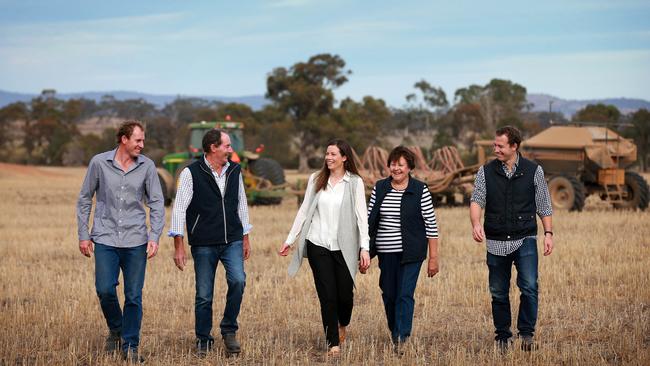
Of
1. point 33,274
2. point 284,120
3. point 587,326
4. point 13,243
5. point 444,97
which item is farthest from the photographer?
point 444,97

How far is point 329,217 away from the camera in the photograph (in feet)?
23.3

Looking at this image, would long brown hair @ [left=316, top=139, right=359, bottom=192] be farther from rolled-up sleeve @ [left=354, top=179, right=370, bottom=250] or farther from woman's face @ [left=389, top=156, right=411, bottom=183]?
woman's face @ [left=389, top=156, right=411, bottom=183]

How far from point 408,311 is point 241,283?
4.12 ft

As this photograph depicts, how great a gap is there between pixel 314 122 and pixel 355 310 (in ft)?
154

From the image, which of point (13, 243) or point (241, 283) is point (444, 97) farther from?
point (241, 283)

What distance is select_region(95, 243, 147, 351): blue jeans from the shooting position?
6.80m

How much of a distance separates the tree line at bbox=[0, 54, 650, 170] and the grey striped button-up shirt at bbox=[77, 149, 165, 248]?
34.3 m

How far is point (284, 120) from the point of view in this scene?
58.8 metres

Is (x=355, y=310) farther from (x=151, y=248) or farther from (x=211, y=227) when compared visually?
(x=151, y=248)

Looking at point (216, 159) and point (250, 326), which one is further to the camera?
point (250, 326)

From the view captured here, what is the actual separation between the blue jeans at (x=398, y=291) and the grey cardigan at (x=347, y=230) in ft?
0.94

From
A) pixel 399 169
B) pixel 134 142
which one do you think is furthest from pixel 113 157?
pixel 399 169

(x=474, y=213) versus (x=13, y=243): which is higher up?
(x=474, y=213)

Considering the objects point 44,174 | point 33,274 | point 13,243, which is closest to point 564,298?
point 33,274
